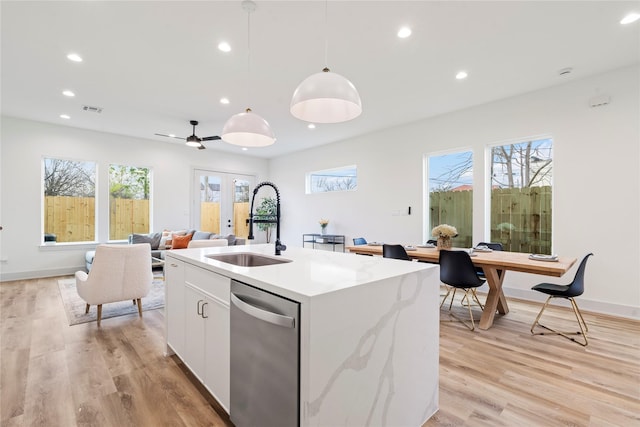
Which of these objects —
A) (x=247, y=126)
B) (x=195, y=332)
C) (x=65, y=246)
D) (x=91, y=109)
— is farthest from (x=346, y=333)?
(x=65, y=246)

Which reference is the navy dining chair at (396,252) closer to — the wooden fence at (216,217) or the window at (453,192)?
the window at (453,192)

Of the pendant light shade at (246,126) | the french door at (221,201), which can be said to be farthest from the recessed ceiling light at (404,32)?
the french door at (221,201)

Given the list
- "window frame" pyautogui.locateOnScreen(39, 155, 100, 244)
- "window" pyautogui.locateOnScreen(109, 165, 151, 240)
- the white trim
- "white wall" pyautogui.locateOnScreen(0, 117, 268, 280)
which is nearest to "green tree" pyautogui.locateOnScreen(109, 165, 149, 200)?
"window" pyautogui.locateOnScreen(109, 165, 151, 240)

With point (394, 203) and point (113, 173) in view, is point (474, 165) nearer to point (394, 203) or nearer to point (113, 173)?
point (394, 203)

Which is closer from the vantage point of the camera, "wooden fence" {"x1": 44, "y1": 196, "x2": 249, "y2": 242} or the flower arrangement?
the flower arrangement

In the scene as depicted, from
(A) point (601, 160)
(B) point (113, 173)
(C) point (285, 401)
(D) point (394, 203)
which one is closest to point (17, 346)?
(C) point (285, 401)

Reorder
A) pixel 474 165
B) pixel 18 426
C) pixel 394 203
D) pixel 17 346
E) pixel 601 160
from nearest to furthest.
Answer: pixel 18 426 < pixel 17 346 < pixel 601 160 < pixel 474 165 < pixel 394 203

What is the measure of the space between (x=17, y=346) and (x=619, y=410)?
4613mm

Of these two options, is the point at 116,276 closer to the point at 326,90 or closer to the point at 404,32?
the point at 326,90

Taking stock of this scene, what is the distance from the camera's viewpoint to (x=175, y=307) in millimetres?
2299

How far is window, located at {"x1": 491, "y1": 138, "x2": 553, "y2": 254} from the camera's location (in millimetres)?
4109

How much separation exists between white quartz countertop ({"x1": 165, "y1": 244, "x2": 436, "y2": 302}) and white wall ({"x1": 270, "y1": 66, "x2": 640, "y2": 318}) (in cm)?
340

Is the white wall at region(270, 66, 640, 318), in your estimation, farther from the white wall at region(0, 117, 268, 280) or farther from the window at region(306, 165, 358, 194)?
the white wall at region(0, 117, 268, 280)

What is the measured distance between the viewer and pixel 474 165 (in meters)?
4.65
